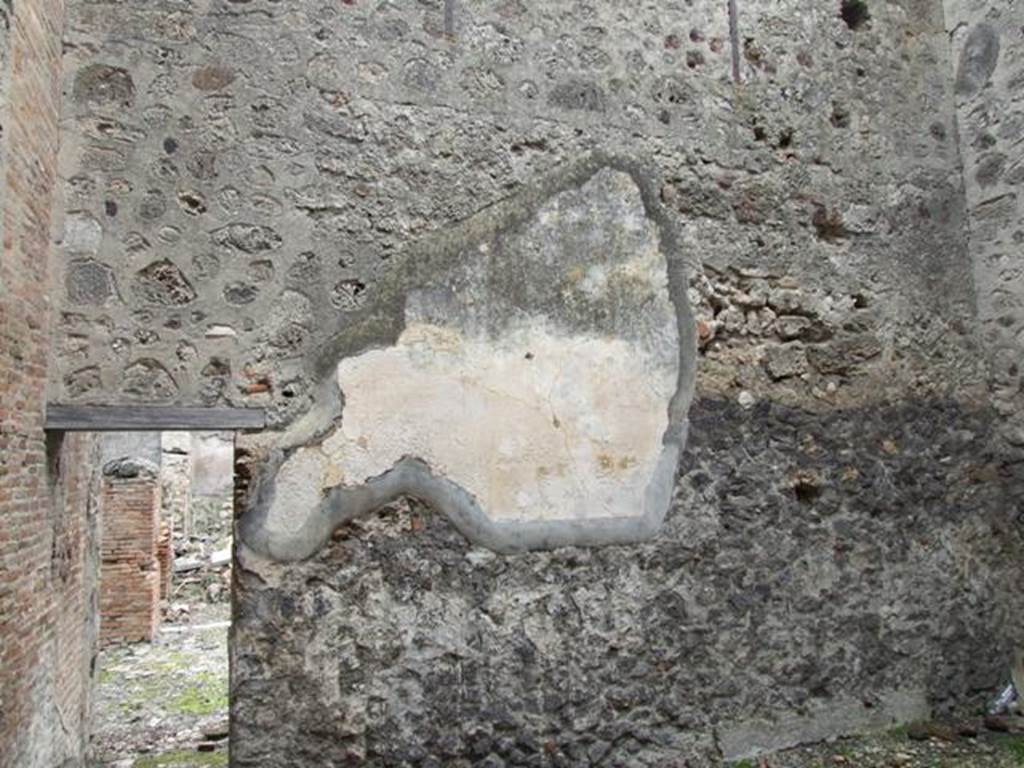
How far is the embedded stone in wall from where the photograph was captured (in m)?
3.70

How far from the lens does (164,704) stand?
277 inches

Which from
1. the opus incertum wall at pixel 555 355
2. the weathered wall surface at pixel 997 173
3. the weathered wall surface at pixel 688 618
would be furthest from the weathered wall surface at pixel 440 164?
the weathered wall surface at pixel 688 618

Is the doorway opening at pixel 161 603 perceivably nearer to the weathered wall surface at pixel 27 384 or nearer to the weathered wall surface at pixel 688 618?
the weathered wall surface at pixel 27 384

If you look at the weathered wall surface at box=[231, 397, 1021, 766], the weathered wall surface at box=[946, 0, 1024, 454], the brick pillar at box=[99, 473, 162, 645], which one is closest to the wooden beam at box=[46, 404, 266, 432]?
the weathered wall surface at box=[231, 397, 1021, 766]

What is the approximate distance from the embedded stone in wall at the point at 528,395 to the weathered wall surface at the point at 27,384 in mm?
857

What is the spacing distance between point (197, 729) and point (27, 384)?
386 cm

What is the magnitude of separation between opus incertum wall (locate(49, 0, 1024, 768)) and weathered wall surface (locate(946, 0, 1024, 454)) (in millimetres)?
67

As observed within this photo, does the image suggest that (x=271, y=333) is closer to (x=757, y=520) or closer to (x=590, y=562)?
(x=590, y=562)

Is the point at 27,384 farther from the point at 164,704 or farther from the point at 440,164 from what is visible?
the point at 164,704

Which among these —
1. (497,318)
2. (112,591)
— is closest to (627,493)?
(497,318)

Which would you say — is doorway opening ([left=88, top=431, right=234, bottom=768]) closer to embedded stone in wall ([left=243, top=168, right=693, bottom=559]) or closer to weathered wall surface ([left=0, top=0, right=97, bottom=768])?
weathered wall surface ([left=0, top=0, right=97, bottom=768])

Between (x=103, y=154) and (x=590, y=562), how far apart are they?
269 cm

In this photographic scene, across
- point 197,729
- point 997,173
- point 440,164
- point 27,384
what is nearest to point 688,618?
point 440,164

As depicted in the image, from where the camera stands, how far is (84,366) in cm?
344
